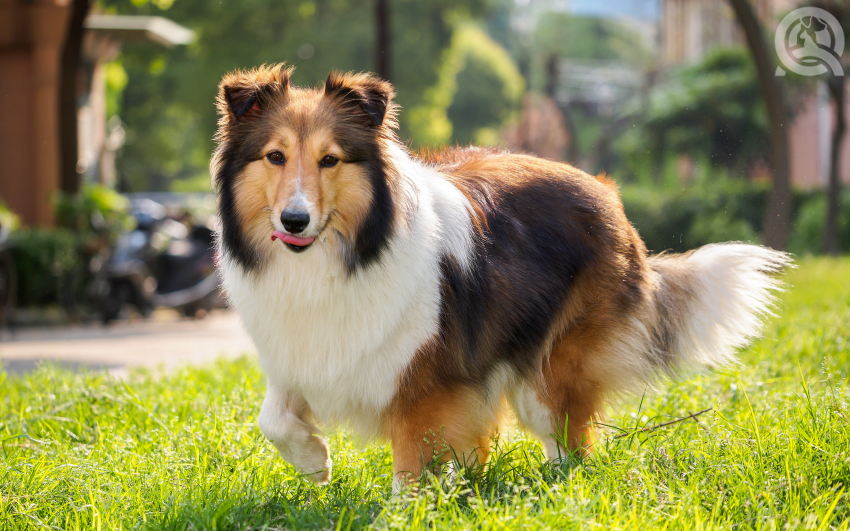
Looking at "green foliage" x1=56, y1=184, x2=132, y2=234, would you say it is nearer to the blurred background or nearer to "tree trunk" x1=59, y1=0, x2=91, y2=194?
the blurred background

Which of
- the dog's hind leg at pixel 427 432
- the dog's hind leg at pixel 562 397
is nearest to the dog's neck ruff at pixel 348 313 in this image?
the dog's hind leg at pixel 427 432

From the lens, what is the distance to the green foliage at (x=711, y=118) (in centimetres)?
2222

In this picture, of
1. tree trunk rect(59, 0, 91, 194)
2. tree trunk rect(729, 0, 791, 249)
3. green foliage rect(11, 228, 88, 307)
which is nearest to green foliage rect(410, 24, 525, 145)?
tree trunk rect(59, 0, 91, 194)

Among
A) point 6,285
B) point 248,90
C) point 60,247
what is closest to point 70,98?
point 60,247

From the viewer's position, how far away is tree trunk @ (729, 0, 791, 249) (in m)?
10.7

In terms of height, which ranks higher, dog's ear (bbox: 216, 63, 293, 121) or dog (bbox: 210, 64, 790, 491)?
dog's ear (bbox: 216, 63, 293, 121)

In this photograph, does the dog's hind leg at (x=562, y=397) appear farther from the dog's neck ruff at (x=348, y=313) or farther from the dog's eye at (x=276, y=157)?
the dog's eye at (x=276, y=157)

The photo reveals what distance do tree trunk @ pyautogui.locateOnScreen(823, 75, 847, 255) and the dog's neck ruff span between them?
13143 millimetres

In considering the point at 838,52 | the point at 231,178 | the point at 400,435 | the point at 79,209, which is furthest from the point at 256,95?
the point at 838,52

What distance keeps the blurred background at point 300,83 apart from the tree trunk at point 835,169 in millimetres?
37

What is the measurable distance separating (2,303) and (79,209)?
91.2 inches

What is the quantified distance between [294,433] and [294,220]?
3.16 ft

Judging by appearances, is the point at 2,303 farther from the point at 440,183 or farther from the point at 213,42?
the point at 213,42

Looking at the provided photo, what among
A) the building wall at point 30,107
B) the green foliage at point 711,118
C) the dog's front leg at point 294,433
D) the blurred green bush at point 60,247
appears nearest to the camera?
the dog's front leg at point 294,433
